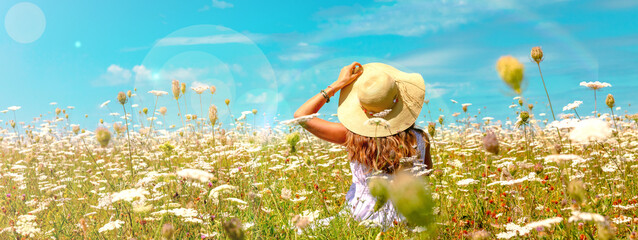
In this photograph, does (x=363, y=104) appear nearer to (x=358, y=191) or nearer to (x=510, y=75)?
(x=358, y=191)

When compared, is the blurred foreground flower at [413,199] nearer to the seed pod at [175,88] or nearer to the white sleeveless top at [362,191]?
the white sleeveless top at [362,191]

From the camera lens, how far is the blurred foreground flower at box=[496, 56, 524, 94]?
1414 mm

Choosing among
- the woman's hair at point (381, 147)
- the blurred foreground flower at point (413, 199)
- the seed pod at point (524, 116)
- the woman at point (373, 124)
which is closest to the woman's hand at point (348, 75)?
the woman at point (373, 124)

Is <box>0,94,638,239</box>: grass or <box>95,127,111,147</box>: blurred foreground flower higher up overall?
<box>95,127,111,147</box>: blurred foreground flower

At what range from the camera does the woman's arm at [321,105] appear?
362 cm

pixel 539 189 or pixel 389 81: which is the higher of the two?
pixel 389 81

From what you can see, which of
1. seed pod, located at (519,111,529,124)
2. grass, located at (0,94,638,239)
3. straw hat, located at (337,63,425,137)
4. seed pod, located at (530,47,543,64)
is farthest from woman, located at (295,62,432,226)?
seed pod, located at (530,47,543,64)

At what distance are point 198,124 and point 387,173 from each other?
22.6ft

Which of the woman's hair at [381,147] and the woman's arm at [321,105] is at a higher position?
the woman's arm at [321,105]

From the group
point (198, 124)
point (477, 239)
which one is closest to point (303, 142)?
point (198, 124)

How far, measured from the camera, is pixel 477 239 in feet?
5.65

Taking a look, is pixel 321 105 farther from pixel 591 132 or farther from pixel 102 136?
pixel 591 132

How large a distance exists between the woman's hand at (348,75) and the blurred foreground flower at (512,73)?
90.9 inches

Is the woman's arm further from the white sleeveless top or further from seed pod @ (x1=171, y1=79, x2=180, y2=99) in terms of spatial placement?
seed pod @ (x1=171, y1=79, x2=180, y2=99)
